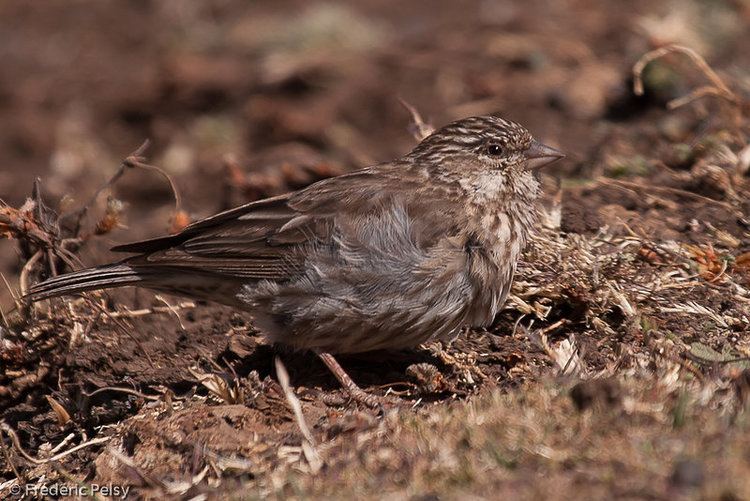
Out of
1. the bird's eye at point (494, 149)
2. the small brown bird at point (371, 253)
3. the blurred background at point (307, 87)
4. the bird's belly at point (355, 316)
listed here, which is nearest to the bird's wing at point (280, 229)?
the small brown bird at point (371, 253)

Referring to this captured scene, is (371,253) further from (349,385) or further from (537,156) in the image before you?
(537,156)

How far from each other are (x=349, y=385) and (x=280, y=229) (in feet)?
2.83

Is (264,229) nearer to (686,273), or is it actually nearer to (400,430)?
(400,430)

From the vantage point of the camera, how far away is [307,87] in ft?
36.7

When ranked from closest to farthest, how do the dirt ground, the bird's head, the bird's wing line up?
the dirt ground, the bird's wing, the bird's head

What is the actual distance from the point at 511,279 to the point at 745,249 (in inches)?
54.5

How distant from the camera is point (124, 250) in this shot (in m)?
5.77

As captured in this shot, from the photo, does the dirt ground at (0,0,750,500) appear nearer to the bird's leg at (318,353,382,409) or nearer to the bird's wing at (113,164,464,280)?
the bird's leg at (318,353,382,409)

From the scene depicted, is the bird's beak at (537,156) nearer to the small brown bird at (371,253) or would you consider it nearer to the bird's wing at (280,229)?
the small brown bird at (371,253)

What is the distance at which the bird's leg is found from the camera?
5.25m

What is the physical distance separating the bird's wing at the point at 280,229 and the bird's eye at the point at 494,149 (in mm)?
403

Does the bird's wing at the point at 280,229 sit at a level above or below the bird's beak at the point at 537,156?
below

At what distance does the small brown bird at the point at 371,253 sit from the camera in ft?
17.6

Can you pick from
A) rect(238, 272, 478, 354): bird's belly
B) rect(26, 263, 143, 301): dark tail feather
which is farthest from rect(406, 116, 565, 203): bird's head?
rect(26, 263, 143, 301): dark tail feather
